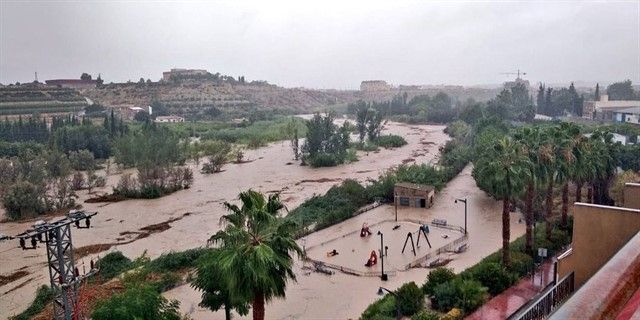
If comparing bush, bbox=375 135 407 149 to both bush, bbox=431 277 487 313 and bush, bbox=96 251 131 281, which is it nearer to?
bush, bbox=96 251 131 281

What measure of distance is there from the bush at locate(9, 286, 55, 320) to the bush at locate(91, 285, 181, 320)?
9.38 meters

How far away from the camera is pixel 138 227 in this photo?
38.1 metres

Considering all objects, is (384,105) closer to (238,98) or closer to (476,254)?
(238,98)

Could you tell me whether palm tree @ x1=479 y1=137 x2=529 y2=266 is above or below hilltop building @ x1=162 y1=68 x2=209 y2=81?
below

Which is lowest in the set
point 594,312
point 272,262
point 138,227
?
point 138,227

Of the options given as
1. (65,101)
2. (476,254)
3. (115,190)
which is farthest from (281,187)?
(65,101)


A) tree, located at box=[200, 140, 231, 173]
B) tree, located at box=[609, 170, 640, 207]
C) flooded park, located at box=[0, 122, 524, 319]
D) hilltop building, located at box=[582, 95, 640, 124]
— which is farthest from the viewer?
hilltop building, located at box=[582, 95, 640, 124]

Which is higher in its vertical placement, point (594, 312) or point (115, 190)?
point (594, 312)

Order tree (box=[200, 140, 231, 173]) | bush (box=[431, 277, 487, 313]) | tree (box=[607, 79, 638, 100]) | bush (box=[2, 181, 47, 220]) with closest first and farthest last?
1. bush (box=[431, 277, 487, 313])
2. bush (box=[2, 181, 47, 220])
3. tree (box=[200, 140, 231, 173])
4. tree (box=[607, 79, 638, 100])

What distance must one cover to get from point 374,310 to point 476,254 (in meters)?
10.6

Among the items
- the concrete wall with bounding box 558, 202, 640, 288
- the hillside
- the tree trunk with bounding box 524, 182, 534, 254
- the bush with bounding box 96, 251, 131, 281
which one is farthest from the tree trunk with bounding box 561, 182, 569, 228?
the hillside

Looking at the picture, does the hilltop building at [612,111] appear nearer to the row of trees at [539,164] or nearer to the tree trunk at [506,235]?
the row of trees at [539,164]

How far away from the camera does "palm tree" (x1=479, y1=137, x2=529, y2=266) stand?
20.6 meters

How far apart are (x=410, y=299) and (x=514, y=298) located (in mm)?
4184
